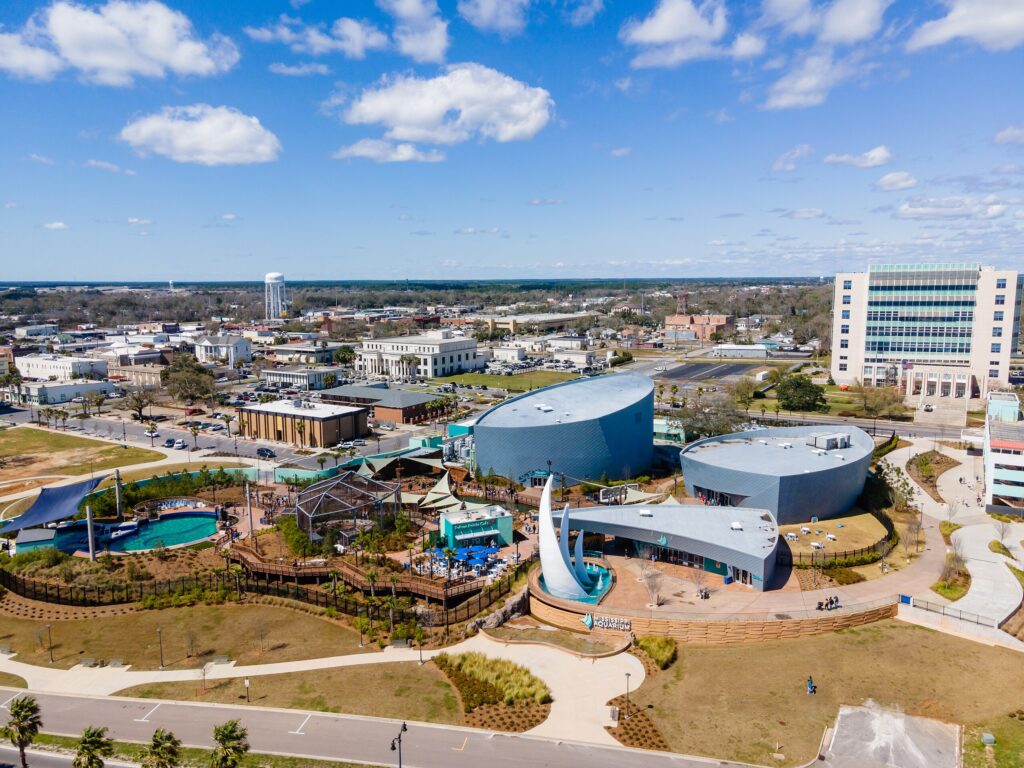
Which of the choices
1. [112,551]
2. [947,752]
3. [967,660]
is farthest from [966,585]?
[112,551]

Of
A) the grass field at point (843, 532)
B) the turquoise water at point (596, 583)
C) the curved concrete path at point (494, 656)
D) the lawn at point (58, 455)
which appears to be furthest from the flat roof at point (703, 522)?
the lawn at point (58, 455)

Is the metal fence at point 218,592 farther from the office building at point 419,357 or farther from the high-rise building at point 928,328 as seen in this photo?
the office building at point 419,357

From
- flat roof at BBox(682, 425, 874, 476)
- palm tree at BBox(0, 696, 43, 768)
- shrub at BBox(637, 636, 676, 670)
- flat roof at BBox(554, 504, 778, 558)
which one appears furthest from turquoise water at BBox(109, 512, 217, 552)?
flat roof at BBox(682, 425, 874, 476)

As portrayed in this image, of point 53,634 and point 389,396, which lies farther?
point 389,396

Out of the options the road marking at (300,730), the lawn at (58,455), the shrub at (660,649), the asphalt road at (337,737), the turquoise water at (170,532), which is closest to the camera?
the asphalt road at (337,737)

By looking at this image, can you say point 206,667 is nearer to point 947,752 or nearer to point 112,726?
point 112,726

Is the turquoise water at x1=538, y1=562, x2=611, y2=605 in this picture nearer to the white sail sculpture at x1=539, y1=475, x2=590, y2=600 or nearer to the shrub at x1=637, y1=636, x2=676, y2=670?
the white sail sculpture at x1=539, y1=475, x2=590, y2=600

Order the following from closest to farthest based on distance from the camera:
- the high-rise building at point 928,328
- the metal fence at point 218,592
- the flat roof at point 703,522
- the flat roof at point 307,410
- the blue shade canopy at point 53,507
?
the metal fence at point 218,592 → the flat roof at point 703,522 → the blue shade canopy at point 53,507 → the flat roof at point 307,410 → the high-rise building at point 928,328
